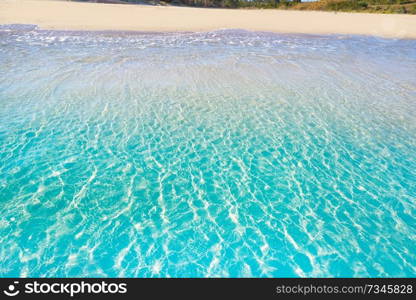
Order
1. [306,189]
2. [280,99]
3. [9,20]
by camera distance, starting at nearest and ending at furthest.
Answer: [306,189] < [280,99] < [9,20]

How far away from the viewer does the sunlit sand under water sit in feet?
15.5

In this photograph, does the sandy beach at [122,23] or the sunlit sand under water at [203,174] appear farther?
the sandy beach at [122,23]

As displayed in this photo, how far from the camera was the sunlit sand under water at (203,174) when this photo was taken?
4.71 meters

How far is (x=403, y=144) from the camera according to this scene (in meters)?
7.93

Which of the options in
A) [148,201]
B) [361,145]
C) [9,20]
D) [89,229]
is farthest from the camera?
[9,20]

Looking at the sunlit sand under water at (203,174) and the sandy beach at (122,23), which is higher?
the sandy beach at (122,23)

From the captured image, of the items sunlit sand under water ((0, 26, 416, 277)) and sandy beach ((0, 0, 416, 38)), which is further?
sandy beach ((0, 0, 416, 38))

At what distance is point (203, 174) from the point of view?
21.8 ft

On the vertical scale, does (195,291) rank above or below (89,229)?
below

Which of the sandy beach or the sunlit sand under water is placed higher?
the sandy beach

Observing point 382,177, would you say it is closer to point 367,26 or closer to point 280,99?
point 280,99

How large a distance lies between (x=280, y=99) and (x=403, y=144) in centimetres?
451

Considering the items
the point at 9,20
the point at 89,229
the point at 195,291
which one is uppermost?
the point at 9,20

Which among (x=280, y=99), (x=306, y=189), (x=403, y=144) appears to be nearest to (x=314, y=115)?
(x=280, y=99)
